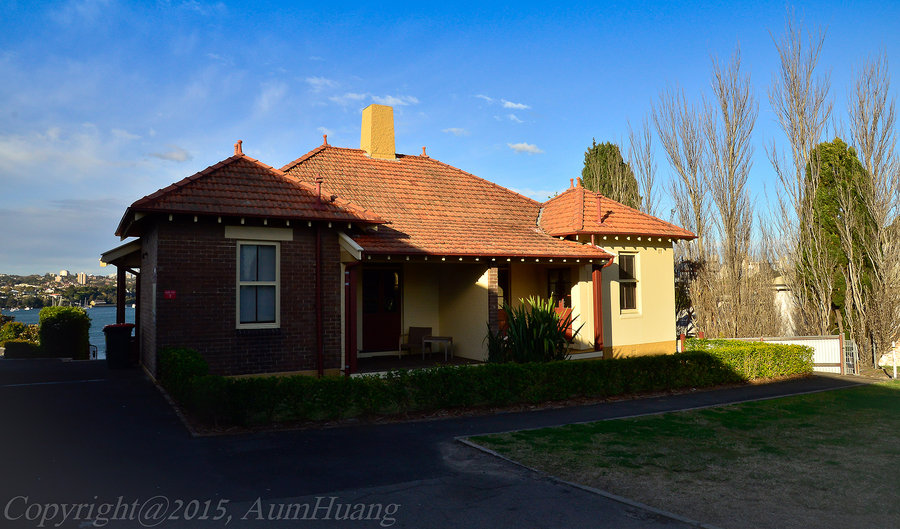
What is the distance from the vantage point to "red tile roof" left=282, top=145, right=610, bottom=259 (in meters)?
14.0

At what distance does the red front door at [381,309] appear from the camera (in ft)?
50.6

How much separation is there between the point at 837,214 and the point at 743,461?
16421 millimetres

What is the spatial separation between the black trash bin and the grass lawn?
10405 mm

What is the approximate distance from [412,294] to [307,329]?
451cm

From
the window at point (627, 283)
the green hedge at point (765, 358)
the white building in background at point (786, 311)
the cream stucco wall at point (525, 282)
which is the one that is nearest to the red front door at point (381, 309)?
the cream stucco wall at point (525, 282)

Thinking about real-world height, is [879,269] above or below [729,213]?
below

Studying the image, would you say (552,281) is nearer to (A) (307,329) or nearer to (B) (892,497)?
(A) (307,329)

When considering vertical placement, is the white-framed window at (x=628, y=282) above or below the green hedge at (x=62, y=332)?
above

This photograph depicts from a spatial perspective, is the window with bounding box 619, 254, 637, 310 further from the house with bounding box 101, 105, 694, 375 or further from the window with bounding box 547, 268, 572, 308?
the window with bounding box 547, 268, 572, 308

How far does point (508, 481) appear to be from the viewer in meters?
6.33

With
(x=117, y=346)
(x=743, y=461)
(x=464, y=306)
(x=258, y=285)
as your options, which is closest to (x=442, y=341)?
(x=464, y=306)

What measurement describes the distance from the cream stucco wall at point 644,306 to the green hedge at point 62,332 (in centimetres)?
1809

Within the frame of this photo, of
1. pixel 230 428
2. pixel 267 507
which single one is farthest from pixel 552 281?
pixel 267 507

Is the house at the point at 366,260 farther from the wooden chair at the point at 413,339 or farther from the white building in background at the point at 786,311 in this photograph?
the white building in background at the point at 786,311
